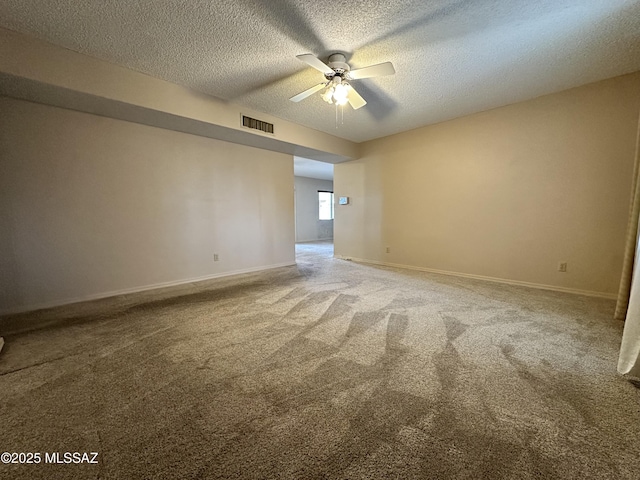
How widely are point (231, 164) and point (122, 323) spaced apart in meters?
3.00

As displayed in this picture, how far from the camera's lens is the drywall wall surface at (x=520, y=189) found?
10.4 feet

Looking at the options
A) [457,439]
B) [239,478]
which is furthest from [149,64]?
[457,439]

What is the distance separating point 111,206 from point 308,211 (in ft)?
23.0

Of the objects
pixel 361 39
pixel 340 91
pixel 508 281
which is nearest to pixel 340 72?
pixel 340 91

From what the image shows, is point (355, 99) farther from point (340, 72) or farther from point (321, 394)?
point (321, 394)

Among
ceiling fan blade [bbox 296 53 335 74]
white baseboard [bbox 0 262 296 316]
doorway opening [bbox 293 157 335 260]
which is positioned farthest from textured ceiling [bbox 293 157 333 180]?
ceiling fan blade [bbox 296 53 335 74]

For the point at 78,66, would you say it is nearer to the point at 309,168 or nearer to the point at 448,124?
the point at 448,124

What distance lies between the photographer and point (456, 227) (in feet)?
14.8

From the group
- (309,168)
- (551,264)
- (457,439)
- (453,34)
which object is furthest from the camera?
(309,168)

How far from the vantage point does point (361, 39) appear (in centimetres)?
243

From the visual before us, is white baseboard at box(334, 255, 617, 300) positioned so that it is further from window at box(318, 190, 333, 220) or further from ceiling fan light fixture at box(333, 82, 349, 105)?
window at box(318, 190, 333, 220)

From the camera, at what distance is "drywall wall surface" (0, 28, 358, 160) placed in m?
2.36

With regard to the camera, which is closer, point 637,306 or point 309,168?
point 637,306

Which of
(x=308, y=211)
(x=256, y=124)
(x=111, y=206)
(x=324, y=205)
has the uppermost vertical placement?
(x=256, y=124)
